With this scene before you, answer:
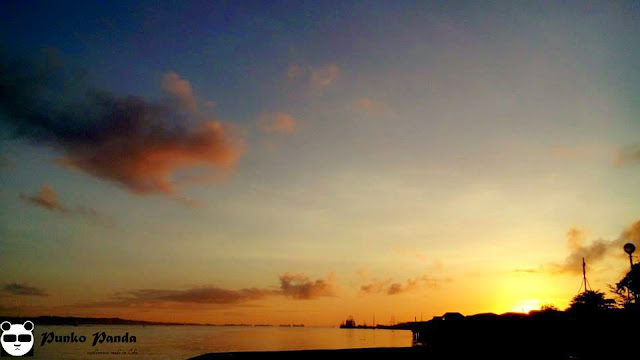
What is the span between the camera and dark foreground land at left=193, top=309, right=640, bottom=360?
2798 centimetres

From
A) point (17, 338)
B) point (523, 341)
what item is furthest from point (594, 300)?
point (17, 338)

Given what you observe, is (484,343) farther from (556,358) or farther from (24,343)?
(24,343)

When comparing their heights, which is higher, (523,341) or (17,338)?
(17,338)

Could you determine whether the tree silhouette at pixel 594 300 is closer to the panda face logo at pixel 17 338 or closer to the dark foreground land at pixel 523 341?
the dark foreground land at pixel 523 341

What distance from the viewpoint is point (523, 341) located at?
3000 centimetres

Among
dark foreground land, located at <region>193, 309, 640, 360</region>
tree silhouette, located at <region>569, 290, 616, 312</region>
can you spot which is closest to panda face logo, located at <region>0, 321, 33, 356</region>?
dark foreground land, located at <region>193, 309, 640, 360</region>

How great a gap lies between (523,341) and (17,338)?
34235 mm

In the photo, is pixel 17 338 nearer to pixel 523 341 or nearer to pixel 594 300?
pixel 523 341

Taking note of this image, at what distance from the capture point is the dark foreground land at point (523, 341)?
27984 millimetres

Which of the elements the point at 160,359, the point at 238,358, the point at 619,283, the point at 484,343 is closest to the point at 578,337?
the point at 484,343

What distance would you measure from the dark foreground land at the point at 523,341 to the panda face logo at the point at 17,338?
34.8 ft

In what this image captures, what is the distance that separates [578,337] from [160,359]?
6721 centimetres

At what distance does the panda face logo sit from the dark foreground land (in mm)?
10614

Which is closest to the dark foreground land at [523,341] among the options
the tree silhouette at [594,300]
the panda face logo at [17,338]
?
the panda face logo at [17,338]
